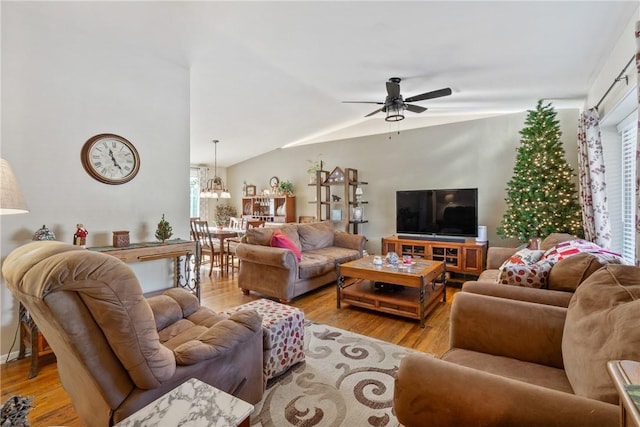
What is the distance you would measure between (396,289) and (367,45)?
2742 mm

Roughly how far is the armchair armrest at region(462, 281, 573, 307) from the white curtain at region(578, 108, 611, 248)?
1.94 metres

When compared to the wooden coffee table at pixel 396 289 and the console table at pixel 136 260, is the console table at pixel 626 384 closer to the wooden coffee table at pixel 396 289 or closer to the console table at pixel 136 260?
the wooden coffee table at pixel 396 289

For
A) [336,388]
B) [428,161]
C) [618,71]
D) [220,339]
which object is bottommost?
[336,388]

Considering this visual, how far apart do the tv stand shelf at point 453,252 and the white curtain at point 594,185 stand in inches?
53.0

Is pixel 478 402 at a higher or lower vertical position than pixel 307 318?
higher

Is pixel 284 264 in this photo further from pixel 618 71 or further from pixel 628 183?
pixel 628 183

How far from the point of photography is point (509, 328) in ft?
5.25

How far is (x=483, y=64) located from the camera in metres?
2.95

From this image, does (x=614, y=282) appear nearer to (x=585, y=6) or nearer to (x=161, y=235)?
(x=585, y=6)

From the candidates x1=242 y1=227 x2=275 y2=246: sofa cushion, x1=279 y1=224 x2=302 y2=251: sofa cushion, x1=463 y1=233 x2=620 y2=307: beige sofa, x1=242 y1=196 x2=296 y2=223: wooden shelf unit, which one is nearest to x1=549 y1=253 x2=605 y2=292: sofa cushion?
x1=463 y1=233 x2=620 y2=307: beige sofa

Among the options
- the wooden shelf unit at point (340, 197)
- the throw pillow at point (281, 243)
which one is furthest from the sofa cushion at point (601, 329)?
the wooden shelf unit at point (340, 197)

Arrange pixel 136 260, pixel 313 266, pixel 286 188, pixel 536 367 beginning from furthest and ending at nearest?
pixel 286 188 < pixel 313 266 < pixel 136 260 < pixel 536 367

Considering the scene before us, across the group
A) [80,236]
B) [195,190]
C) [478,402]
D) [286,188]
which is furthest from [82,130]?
[195,190]

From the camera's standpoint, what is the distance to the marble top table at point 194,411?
96cm
